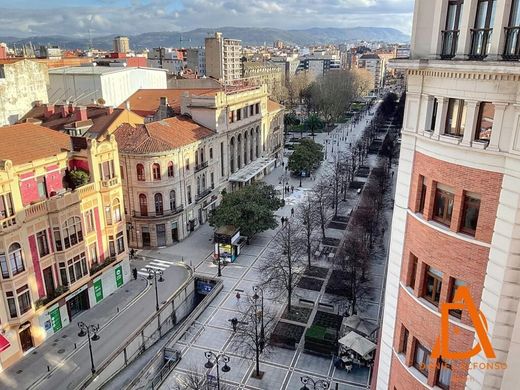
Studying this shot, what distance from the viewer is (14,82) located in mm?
55094

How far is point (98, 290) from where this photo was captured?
37469mm

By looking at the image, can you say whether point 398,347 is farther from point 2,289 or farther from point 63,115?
point 63,115

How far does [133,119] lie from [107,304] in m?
24.3

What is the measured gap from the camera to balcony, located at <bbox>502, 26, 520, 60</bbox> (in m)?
10.9

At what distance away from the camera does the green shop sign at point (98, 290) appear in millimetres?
37062

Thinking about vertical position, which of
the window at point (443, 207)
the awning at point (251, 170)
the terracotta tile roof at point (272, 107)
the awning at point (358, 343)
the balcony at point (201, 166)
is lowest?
the awning at point (358, 343)

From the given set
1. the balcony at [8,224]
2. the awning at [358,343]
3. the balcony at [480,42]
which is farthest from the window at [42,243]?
the balcony at [480,42]

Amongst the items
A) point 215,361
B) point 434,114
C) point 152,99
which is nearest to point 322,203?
point 215,361

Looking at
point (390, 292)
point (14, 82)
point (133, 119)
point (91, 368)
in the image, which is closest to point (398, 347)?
point (390, 292)

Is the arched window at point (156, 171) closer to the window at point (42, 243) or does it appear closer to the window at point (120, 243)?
the window at point (120, 243)

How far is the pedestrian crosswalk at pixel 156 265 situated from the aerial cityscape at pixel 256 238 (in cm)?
18

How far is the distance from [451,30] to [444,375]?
1067 cm

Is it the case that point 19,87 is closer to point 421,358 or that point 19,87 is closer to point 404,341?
point 404,341

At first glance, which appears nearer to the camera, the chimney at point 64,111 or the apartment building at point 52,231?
the apartment building at point 52,231
